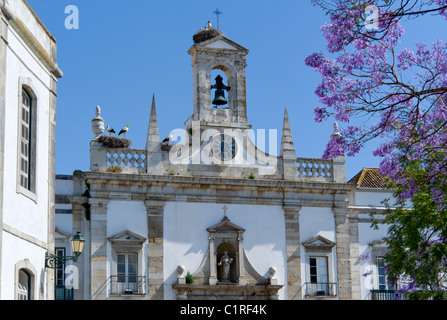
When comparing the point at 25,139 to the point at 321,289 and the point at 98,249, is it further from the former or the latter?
the point at 321,289

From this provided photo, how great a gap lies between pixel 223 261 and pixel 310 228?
3.11 m

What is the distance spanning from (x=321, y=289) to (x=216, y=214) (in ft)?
13.0

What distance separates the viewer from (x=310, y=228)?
26.0 m

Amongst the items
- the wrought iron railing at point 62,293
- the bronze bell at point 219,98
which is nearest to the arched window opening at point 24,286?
the wrought iron railing at point 62,293

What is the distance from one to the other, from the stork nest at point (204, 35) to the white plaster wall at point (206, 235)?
17.7 ft

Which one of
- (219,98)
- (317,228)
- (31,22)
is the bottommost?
(317,228)

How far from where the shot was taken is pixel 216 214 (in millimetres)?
25172

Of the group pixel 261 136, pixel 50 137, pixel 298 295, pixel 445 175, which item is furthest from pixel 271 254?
pixel 445 175

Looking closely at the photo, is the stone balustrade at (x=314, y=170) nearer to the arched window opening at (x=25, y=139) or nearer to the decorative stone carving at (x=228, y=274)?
the decorative stone carving at (x=228, y=274)

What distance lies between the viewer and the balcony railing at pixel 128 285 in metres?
23.7

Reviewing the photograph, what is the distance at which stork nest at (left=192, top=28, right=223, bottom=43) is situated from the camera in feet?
87.2

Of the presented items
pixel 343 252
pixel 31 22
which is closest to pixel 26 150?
pixel 31 22

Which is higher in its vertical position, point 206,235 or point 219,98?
point 219,98

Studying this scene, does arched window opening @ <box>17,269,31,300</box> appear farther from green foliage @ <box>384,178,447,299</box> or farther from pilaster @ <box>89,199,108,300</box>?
pilaster @ <box>89,199,108,300</box>
